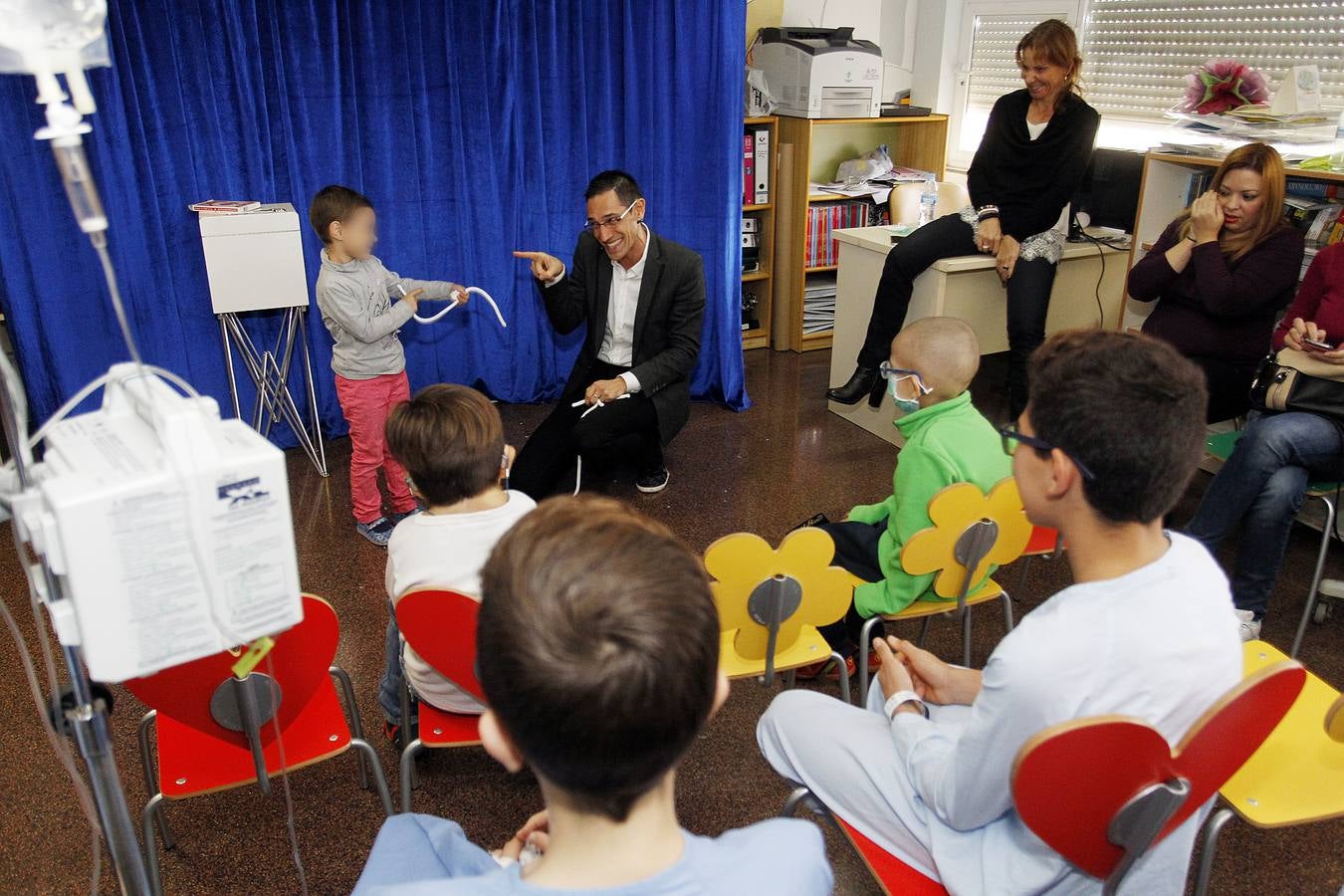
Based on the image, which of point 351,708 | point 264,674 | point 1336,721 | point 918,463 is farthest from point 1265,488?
point 264,674

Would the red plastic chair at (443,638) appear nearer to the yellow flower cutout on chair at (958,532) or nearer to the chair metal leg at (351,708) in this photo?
the chair metal leg at (351,708)

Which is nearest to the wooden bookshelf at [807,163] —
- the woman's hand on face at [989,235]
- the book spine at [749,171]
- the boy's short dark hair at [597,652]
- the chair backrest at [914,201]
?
the book spine at [749,171]

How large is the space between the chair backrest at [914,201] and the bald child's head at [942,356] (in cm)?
229

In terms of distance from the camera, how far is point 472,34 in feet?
11.5

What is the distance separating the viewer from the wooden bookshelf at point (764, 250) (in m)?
4.39

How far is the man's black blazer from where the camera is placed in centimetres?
321

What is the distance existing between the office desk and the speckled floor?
2.73 feet

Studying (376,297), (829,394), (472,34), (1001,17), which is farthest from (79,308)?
(1001,17)

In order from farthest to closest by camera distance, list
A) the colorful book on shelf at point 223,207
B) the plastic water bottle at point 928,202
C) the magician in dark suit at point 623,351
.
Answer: the plastic water bottle at point 928,202, the magician in dark suit at point 623,351, the colorful book on shelf at point 223,207

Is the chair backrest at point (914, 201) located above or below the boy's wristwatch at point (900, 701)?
above

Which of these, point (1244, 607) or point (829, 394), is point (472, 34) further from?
point (1244, 607)

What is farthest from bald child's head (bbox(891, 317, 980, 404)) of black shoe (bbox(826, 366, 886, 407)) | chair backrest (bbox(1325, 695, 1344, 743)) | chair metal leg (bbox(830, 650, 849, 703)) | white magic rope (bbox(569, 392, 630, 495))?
black shoe (bbox(826, 366, 886, 407))

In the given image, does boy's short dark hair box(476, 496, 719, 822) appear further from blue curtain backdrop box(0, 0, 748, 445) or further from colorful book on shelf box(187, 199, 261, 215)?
blue curtain backdrop box(0, 0, 748, 445)

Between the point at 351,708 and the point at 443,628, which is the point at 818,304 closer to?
the point at 351,708
